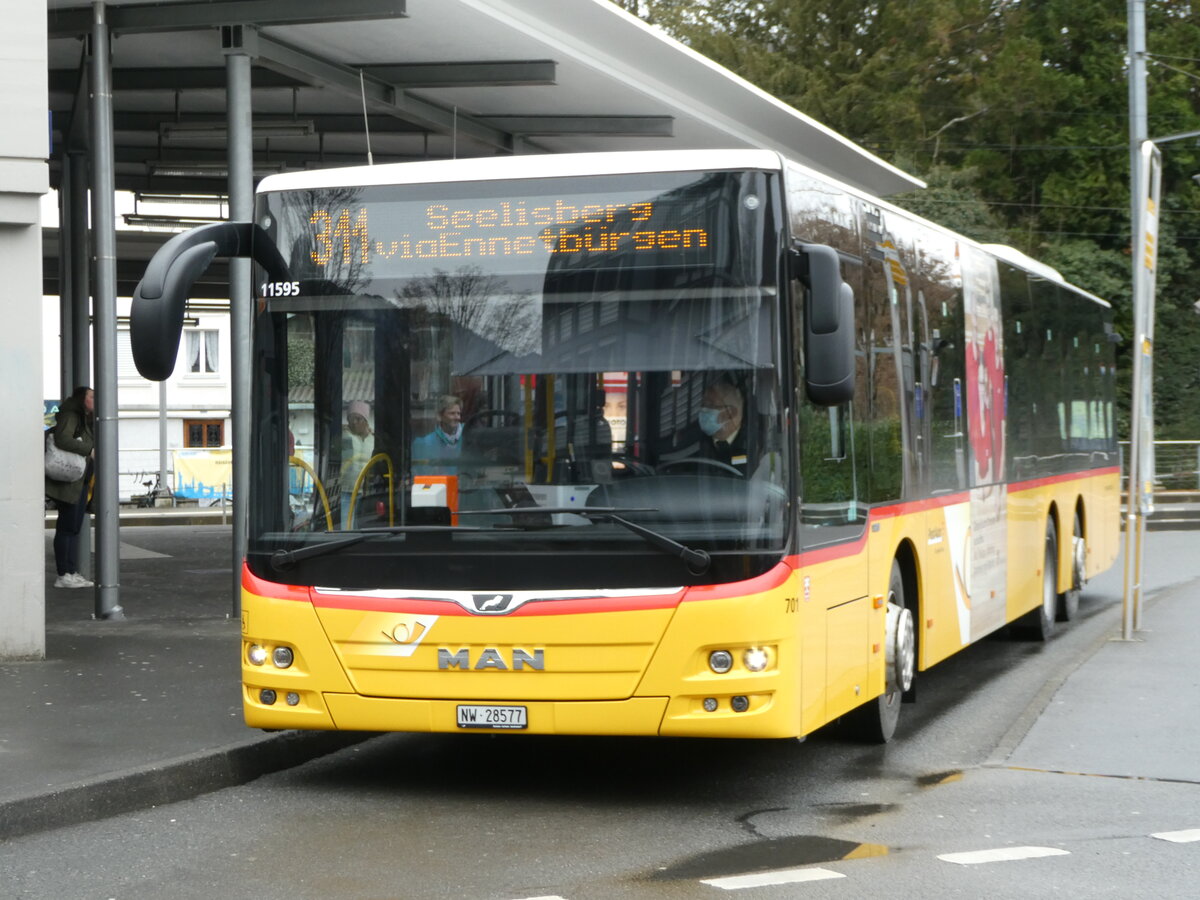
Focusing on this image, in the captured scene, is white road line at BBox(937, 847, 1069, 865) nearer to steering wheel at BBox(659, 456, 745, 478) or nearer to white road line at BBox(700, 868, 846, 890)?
white road line at BBox(700, 868, 846, 890)

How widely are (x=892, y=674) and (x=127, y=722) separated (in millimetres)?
4026

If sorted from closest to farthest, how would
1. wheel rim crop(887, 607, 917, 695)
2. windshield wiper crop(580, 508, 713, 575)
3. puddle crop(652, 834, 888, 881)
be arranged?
1. puddle crop(652, 834, 888, 881)
2. windshield wiper crop(580, 508, 713, 575)
3. wheel rim crop(887, 607, 917, 695)

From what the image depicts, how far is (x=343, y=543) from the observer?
310 inches

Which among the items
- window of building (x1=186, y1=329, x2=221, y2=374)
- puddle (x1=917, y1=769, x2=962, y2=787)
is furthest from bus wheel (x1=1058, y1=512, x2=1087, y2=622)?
window of building (x1=186, y1=329, x2=221, y2=374)

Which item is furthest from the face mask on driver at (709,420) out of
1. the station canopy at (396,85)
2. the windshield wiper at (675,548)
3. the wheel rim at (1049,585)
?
the wheel rim at (1049,585)

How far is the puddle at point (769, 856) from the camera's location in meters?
6.60

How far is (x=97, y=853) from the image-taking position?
6996 millimetres

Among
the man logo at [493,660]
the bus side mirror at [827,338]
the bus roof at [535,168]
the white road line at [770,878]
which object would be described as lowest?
the white road line at [770,878]

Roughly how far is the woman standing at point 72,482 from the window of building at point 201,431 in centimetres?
5279

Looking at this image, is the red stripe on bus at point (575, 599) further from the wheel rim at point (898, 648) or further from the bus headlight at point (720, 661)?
the wheel rim at point (898, 648)

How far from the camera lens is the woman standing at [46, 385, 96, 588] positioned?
16.5 m

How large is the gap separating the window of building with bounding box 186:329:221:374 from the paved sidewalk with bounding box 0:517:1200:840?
2177 inches

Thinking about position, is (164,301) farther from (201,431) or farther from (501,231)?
(201,431)

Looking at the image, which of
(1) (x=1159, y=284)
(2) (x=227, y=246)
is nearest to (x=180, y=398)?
(1) (x=1159, y=284)
